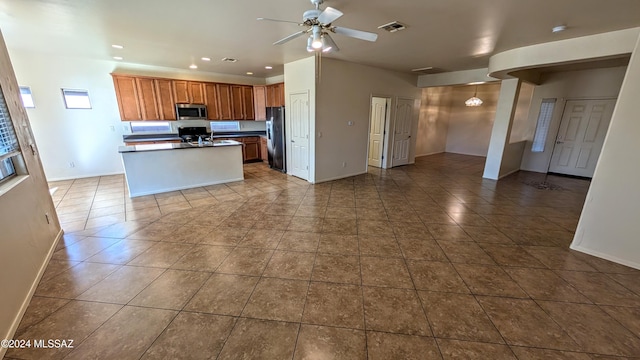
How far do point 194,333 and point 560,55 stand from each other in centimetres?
570

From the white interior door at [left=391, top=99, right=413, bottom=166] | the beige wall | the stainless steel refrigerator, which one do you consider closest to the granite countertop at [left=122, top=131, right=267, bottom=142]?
the stainless steel refrigerator

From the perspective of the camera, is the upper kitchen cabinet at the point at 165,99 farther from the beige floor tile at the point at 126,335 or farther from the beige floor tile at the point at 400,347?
the beige floor tile at the point at 400,347

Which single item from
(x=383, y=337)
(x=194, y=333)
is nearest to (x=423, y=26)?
(x=383, y=337)

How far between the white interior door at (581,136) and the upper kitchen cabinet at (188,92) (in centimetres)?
957

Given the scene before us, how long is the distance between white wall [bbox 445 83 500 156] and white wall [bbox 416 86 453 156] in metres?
0.25

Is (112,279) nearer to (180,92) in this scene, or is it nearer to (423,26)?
(423,26)

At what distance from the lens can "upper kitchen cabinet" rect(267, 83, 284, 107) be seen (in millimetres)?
6546

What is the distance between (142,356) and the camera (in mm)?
1578

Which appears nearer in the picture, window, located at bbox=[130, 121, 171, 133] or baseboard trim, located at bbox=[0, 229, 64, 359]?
baseboard trim, located at bbox=[0, 229, 64, 359]

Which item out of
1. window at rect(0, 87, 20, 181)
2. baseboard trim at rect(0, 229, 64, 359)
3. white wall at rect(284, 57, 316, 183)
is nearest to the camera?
baseboard trim at rect(0, 229, 64, 359)

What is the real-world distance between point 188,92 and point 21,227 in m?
5.16

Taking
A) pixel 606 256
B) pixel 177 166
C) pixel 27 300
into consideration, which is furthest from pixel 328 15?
pixel 177 166

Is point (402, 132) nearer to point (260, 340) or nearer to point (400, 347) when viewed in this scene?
point (400, 347)

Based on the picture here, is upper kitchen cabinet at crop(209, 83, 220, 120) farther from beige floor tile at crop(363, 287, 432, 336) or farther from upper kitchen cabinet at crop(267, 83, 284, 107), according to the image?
beige floor tile at crop(363, 287, 432, 336)
